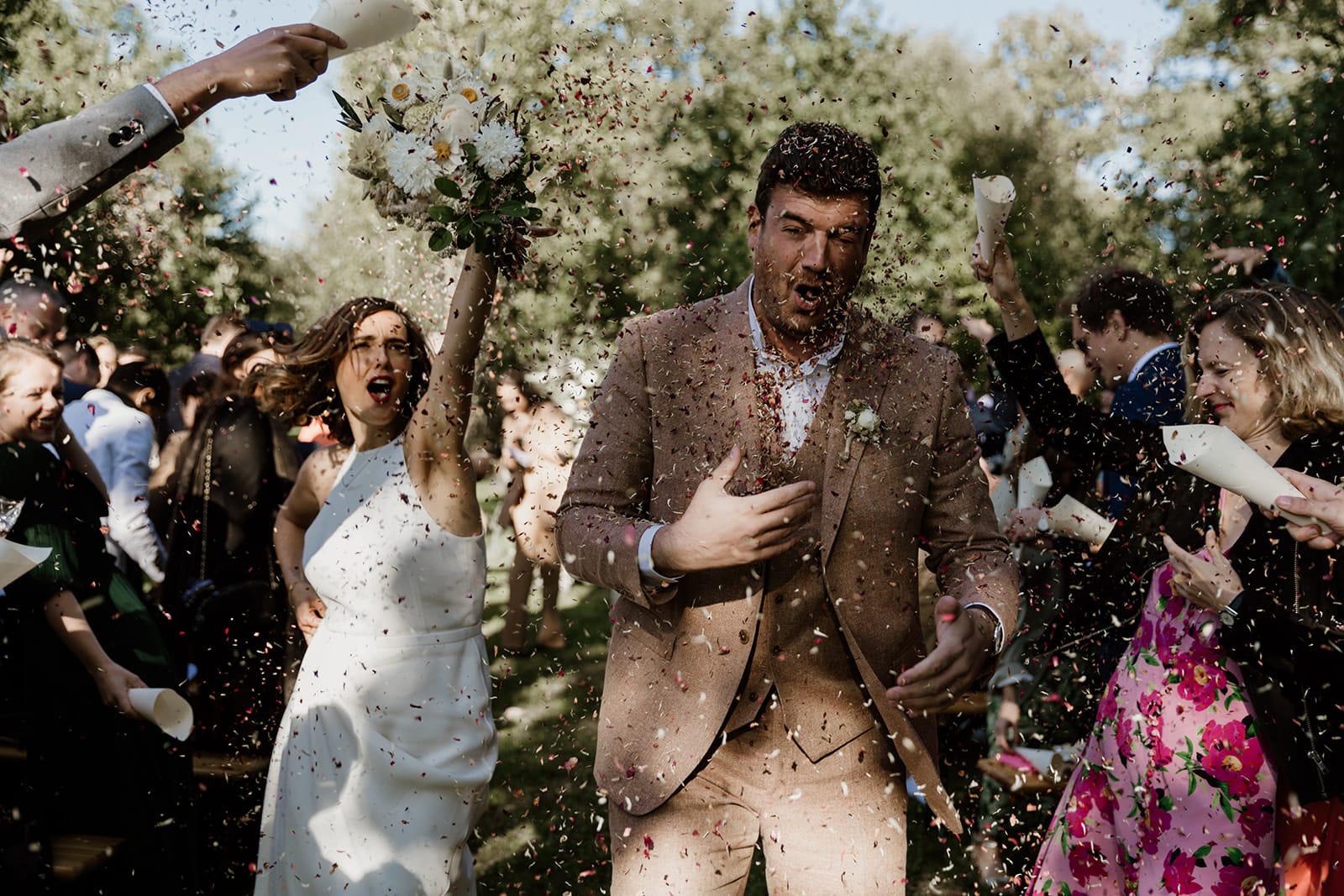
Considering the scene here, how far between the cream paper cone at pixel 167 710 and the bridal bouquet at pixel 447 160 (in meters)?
1.46

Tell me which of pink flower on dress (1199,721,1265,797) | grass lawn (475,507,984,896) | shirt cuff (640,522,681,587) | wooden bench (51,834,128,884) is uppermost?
shirt cuff (640,522,681,587)

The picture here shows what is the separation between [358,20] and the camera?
109 inches

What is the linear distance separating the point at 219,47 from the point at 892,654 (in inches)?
94.7

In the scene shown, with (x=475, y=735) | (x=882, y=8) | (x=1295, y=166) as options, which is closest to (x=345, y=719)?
(x=475, y=735)

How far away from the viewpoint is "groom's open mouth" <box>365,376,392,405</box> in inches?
154

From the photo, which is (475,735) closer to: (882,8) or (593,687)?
(593,687)

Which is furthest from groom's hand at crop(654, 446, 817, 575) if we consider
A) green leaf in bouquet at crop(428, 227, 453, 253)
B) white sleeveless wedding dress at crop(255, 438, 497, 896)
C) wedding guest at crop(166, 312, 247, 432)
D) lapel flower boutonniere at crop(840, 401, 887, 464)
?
wedding guest at crop(166, 312, 247, 432)

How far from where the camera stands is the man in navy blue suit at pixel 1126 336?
4.34 metres

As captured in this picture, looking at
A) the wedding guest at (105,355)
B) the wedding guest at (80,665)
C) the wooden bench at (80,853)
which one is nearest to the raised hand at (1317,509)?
the wedding guest at (80,665)

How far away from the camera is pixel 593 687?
8359 millimetres

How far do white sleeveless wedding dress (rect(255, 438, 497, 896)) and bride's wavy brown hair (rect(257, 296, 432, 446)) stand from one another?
0.44 metres

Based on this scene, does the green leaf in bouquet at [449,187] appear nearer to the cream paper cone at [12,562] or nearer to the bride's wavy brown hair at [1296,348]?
the cream paper cone at [12,562]

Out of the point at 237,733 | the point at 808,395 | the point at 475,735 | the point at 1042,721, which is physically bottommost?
the point at 1042,721

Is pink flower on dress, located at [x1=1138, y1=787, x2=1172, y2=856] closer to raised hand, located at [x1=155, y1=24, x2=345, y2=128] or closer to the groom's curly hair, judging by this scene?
the groom's curly hair
